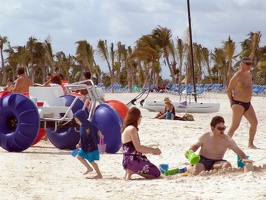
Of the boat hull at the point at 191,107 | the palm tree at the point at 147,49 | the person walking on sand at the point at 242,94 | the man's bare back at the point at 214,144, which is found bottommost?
the boat hull at the point at 191,107

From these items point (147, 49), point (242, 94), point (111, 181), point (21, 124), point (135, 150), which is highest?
point (147, 49)

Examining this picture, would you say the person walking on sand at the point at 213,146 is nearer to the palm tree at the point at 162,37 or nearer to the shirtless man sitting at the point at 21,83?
the shirtless man sitting at the point at 21,83

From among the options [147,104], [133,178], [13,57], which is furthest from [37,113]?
[13,57]

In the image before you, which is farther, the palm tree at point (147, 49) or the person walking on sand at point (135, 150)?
the palm tree at point (147, 49)

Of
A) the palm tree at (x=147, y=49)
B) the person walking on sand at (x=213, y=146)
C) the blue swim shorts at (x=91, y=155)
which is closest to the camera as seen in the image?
the person walking on sand at (x=213, y=146)

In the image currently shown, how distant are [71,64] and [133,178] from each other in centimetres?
7377

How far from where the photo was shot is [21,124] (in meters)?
12.2

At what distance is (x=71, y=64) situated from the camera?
8238cm

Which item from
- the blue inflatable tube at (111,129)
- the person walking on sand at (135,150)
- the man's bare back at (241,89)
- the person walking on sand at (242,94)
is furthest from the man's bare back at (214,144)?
the blue inflatable tube at (111,129)

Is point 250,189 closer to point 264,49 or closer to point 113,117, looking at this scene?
point 113,117

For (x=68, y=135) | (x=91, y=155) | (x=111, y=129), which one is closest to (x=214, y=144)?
(x=91, y=155)

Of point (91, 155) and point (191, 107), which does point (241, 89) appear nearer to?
point (91, 155)

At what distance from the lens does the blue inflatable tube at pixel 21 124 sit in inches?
477

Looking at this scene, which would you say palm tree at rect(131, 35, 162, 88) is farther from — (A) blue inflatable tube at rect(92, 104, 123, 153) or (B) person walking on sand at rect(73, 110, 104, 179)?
(B) person walking on sand at rect(73, 110, 104, 179)
